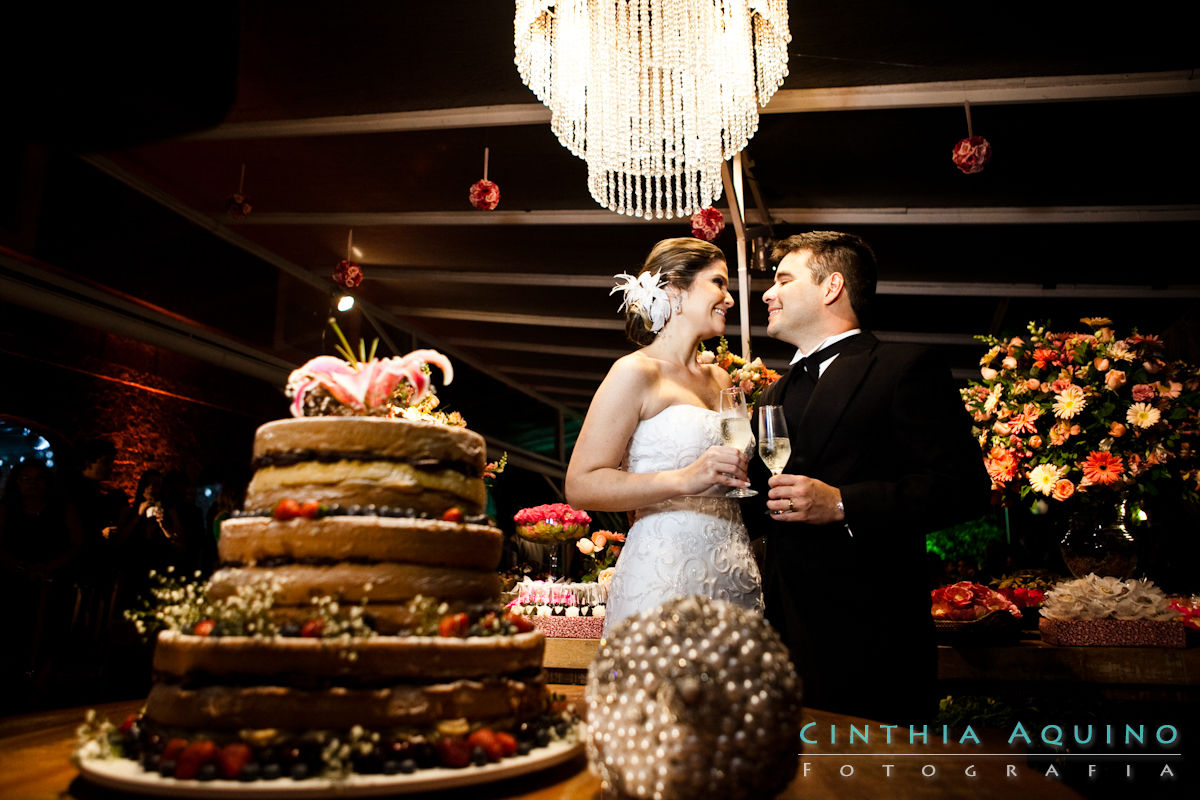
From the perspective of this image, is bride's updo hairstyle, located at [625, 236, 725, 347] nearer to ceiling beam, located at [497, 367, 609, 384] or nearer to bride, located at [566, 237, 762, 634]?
bride, located at [566, 237, 762, 634]

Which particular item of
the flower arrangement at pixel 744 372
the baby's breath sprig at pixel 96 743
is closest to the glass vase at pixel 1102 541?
the flower arrangement at pixel 744 372

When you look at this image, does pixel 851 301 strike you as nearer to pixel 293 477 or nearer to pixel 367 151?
pixel 293 477

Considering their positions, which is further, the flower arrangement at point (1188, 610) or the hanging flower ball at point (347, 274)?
the hanging flower ball at point (347, 274)

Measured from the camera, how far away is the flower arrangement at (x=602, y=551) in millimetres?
4098

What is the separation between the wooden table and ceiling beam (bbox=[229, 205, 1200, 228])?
552cm

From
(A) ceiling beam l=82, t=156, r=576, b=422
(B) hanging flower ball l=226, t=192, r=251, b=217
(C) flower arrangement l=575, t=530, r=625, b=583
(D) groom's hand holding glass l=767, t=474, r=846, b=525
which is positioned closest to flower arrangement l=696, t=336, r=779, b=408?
(C) flower arrangement l=575, t=530, r=625, b=583

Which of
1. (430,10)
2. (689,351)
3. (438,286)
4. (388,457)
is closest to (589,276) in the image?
(438,286)

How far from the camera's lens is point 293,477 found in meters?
1.31

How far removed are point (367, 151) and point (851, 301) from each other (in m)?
4.62

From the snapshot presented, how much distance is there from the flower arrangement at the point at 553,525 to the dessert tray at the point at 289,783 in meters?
2.94

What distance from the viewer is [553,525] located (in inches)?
156

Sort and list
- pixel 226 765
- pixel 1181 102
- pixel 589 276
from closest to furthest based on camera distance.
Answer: pixel 226 765 < pixel 1181 102 < pixel 589 276

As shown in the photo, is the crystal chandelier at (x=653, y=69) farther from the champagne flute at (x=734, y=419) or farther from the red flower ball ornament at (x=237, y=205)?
the red flower ball ornament at (x=237, y=205)

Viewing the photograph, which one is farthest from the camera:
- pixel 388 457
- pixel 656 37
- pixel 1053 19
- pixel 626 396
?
pixel 1053 19
